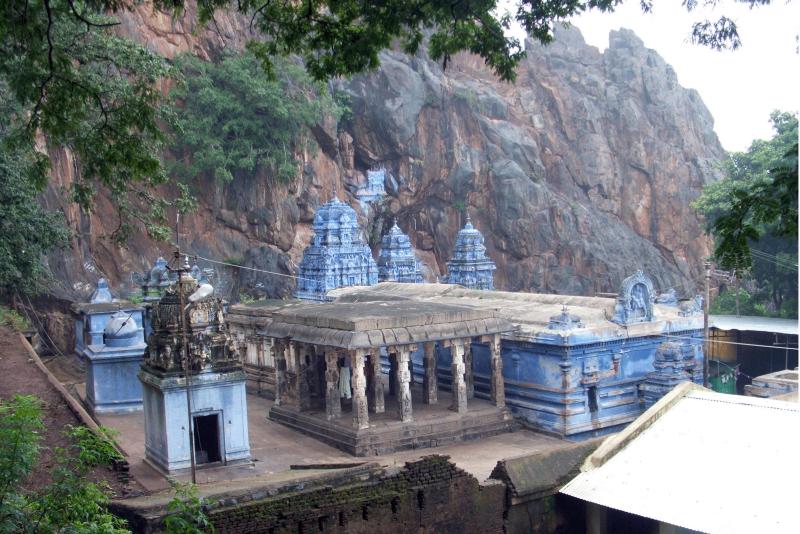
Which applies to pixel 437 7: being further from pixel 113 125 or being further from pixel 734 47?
pixel 113 125

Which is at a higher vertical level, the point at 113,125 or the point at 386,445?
the point at 113,125

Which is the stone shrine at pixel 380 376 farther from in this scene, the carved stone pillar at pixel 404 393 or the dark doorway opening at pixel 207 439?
the dark doorway opening at pixel 207 439

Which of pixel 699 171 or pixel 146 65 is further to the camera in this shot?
pixel 699 171

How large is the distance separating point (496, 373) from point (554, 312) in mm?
2295

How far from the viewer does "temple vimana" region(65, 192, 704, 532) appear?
14258mm

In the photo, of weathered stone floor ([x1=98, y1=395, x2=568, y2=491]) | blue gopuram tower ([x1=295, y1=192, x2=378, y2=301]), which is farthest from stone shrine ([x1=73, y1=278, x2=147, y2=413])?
blue gopuram tower ([x1=295, y1=192, x2=378, y2=301])

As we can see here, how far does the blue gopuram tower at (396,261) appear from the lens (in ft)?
109

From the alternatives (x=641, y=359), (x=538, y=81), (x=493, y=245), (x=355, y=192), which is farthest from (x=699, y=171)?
(x=641, y=359)

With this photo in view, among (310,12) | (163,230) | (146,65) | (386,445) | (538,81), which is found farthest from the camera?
(538,81)

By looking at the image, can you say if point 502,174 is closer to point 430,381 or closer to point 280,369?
point 280,369

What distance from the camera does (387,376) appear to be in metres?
22.1

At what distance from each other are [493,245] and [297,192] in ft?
44.4

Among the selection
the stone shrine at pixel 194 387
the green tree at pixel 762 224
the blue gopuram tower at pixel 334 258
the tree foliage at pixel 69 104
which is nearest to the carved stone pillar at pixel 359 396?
the stone shrine at pixel 194 387

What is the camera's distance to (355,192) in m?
44.3
